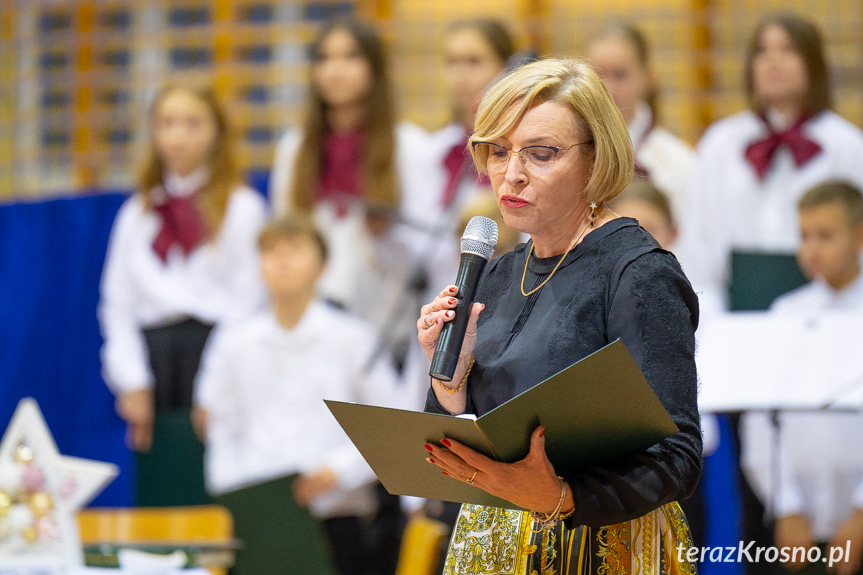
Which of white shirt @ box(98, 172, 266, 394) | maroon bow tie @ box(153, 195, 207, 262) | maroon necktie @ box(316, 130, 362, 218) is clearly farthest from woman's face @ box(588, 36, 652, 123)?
maroon bow tie @ box(153, 195, 207, 262)

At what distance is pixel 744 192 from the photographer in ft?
11.8

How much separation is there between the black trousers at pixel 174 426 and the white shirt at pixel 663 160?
1791 mm

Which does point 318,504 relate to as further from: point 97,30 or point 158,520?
point 97,30

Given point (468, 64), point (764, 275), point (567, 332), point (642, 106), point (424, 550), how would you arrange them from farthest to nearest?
point (468, 64), point (642, 106), point (764, 275), point (424, 550), point (567, 332)

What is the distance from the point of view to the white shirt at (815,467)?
2.98m

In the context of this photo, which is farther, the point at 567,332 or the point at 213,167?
the point at 213,167

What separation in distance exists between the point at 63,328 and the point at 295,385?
1.78 metres

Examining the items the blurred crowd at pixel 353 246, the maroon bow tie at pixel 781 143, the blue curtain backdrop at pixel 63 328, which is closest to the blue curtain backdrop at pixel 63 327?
the blue curtain backdrop at pixel 63 328

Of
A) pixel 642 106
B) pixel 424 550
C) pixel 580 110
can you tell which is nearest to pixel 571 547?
pixel 580 110

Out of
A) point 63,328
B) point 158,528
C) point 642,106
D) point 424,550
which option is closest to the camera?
point 424,550

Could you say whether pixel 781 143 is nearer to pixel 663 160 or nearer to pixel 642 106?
pixel 663 160

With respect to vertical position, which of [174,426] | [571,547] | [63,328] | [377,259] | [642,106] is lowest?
[571,547]

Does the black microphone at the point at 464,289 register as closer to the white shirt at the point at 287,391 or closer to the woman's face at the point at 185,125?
the white shirt at the point at 287,391

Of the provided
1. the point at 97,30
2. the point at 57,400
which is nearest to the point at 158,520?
the point at 57,400
